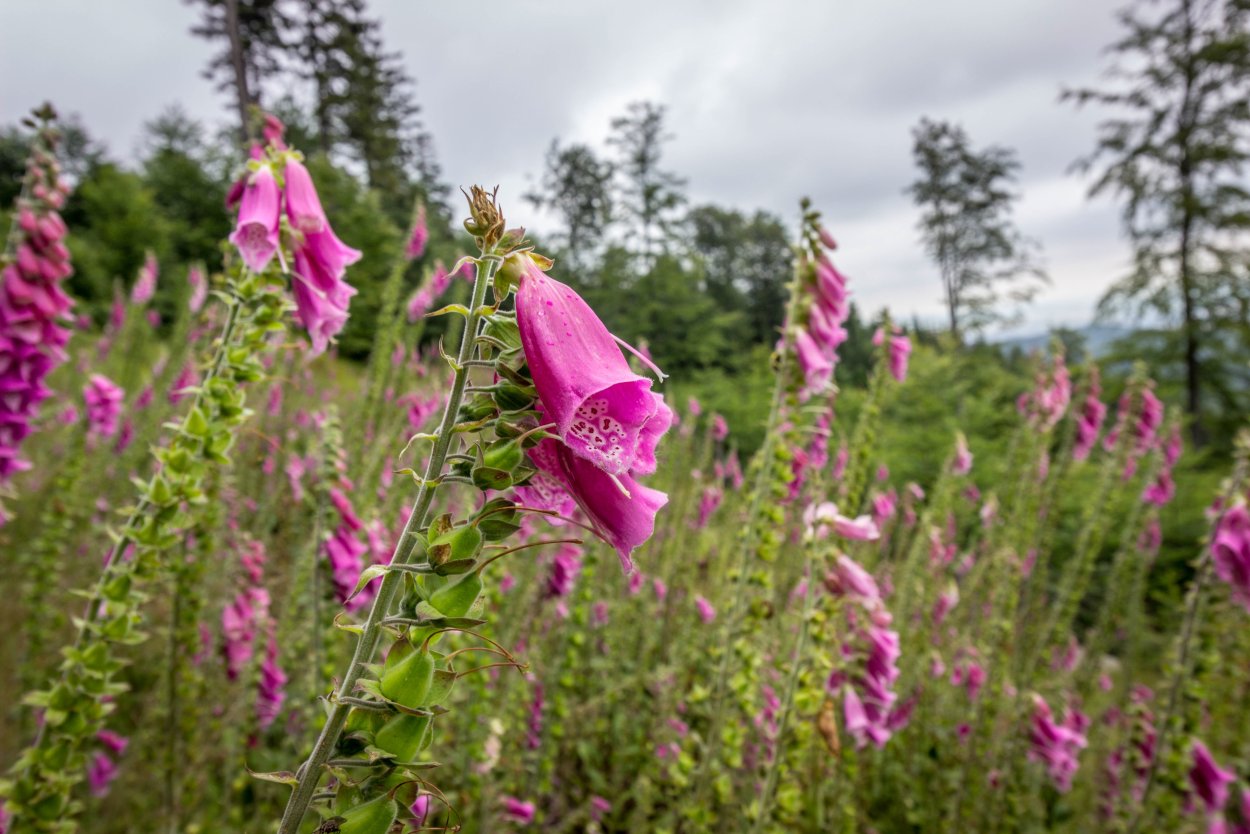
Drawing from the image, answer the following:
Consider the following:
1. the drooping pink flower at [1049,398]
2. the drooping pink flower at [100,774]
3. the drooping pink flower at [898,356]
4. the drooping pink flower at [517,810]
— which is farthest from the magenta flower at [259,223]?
the drooping pink flower at [1049,398]

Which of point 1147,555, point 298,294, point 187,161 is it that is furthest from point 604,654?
point 187,161

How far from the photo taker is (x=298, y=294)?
1325 mm

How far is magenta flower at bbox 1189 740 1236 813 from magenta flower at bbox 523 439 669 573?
370 cm

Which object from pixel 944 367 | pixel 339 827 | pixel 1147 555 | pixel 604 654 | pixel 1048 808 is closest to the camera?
pixel 339 827

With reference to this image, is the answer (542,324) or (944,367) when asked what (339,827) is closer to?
(542,324)

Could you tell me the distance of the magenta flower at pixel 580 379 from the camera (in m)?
0.62

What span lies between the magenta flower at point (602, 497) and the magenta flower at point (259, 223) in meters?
0.86

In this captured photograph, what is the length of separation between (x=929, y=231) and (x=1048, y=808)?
2539cm

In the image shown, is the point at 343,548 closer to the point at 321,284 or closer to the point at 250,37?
the point at 321,284

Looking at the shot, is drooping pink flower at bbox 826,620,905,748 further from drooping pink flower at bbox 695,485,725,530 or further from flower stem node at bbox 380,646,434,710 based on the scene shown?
drooping pink flower at bbox 695,485,725,530

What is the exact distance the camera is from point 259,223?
1.21 m

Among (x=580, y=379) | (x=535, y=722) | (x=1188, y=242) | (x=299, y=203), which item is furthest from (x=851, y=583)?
(x=1188, y=242)

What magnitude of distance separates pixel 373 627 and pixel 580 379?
12.7 inches

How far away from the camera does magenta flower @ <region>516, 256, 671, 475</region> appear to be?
2.04ft
